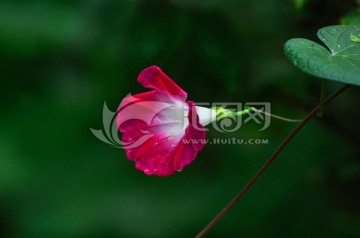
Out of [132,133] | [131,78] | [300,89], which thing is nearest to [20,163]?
[131,78]

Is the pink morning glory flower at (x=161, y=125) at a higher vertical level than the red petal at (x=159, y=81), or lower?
lower

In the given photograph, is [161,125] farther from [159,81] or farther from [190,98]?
[190,98]

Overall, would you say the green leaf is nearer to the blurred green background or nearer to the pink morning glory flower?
the pink morning glory flower

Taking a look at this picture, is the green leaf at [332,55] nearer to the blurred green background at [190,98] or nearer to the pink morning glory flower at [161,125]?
the pink morning glory flower at [161,125]

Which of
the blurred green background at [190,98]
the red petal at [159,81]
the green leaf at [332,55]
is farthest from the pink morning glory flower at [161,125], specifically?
the blurred green background at [190,98]

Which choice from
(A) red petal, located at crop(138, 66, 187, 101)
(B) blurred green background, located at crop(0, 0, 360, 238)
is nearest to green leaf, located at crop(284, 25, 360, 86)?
(A) red petal, located at crop(138, 66, 187, 101)
